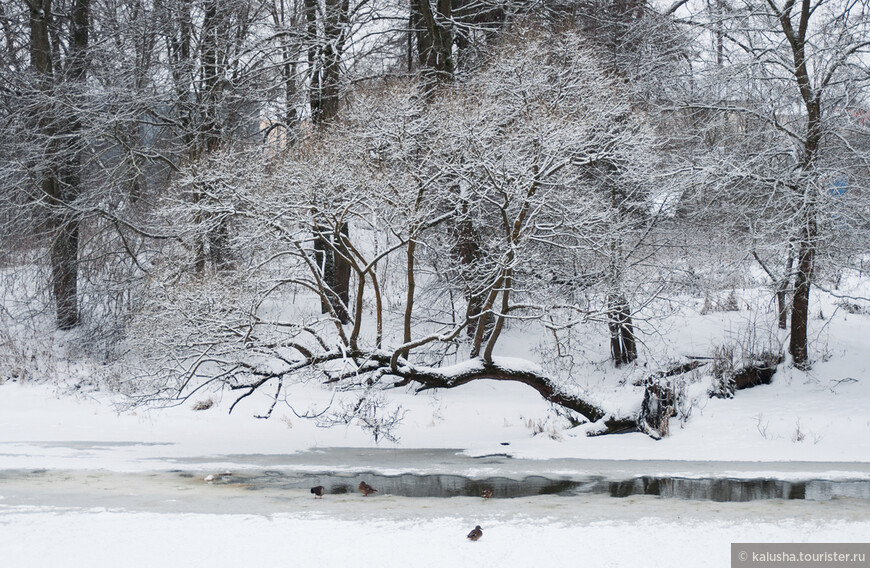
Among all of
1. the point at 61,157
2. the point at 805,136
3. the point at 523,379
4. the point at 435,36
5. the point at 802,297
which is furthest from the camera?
the point at 61,157

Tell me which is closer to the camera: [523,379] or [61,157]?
[523,379]

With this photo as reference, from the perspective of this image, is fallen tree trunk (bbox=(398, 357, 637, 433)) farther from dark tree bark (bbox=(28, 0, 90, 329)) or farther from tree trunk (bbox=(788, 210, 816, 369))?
dark tree bark (bbox=(28, 0, 90, 329))

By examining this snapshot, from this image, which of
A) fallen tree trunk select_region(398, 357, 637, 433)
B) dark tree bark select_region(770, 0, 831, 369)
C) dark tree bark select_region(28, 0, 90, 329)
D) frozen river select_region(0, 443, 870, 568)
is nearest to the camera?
frozen river select_region(0, 443, 870, 568)

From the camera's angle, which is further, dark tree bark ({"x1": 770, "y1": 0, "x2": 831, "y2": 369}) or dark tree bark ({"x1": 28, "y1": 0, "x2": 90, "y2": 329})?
dark tree bark ({"x1": 28, "y1": 0, "x2": 90, "y2": 329})

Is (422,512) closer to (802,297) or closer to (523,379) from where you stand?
(523,379)

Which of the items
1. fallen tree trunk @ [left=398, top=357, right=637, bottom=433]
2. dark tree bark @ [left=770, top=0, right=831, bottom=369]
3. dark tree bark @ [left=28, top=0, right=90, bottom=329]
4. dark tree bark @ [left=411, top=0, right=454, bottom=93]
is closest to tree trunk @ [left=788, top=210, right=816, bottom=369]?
dark tree bark @ [left=770, top=0, right=831, bottom=369]

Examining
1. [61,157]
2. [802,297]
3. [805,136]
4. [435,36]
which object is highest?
[435,36]

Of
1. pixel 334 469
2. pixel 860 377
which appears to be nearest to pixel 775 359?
pixel 860 377

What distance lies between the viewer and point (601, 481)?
960 centimetres

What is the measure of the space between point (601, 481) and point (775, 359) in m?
6.85

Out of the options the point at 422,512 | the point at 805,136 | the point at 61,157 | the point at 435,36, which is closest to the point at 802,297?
the point at 805,136

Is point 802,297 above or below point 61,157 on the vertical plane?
below

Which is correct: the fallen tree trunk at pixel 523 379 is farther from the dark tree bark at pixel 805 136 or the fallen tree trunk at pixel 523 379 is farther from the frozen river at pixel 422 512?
the dark tree bark at pixel 805 136

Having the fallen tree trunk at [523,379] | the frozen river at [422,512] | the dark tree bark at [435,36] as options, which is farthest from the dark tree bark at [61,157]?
the fallen tree trunk at [523,379]
